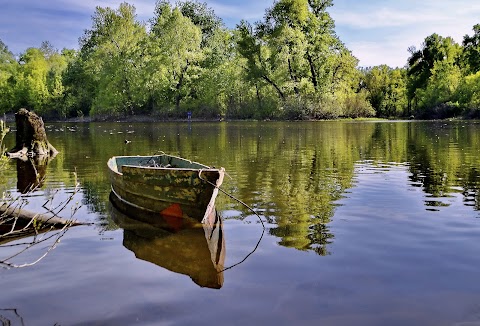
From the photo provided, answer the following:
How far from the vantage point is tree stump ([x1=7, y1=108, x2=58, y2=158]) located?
26.9 meters

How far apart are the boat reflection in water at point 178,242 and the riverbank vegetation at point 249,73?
6356cm

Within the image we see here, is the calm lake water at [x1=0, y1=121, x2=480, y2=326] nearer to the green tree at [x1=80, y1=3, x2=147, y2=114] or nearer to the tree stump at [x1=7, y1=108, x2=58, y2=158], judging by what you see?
the tree stump at [x1=7, y1=108, x2=58, y2=158]

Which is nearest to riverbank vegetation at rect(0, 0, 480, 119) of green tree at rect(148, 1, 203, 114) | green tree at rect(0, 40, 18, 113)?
green tree at rect(148, 1, 203, 114)

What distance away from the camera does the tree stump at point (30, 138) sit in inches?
1060

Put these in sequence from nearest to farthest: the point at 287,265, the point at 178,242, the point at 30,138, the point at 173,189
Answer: the point at 287,265 < the point at 178,242 < the point at 173,189 < the point at 30,138

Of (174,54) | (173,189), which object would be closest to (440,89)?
(174,54)

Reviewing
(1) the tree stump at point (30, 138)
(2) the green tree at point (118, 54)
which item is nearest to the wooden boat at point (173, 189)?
(1) the tree stump at point (30, 138)

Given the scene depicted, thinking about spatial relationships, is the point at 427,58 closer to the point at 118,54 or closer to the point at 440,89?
the point at 440,89

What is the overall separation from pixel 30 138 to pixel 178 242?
20813 mm

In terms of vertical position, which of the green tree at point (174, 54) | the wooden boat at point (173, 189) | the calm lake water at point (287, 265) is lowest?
the calm lake water at point (287, 265)

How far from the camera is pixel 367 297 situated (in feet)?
22.9

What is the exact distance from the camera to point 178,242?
401 inches

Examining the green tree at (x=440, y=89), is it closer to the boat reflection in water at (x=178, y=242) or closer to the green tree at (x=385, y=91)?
the green tree at (x=385, y=91)

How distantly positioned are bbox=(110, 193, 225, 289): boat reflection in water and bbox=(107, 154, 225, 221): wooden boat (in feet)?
0.74
